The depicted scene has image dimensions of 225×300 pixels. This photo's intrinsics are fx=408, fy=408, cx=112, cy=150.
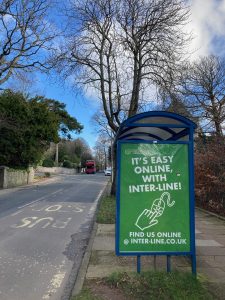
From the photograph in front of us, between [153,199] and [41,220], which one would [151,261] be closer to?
[153,199]

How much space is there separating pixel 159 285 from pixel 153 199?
1.24 metres

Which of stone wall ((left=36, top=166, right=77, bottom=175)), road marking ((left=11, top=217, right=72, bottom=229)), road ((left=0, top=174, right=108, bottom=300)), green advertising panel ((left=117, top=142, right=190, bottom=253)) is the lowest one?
road ((left=0, top=174, right=108, bottom=300))

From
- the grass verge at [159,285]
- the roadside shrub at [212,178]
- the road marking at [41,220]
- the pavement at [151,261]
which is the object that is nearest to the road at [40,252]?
the road marking at [41,220]

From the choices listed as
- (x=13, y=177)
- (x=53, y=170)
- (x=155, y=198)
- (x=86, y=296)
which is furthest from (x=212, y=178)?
(x=53, y=170)

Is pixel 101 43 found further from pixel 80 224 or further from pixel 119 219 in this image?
pixel 119 219

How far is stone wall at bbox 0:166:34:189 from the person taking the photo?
3628cm

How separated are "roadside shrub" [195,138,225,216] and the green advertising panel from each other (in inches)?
333

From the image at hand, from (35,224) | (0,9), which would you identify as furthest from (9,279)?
(0,9)

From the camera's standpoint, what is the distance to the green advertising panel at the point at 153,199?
20.0ft

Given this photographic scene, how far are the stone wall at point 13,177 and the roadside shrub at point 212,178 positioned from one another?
74.5ft

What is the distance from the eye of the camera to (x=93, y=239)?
1012 centimetres

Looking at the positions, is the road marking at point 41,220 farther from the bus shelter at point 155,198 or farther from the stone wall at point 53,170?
the stone wall at point 53,170

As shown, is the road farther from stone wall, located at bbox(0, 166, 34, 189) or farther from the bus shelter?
stone wall, located at bbox(0, 166, 34, 189)

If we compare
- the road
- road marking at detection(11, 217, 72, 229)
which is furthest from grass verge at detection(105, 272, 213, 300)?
road marking at detection(11, 217, 72, 229)
